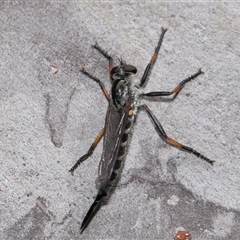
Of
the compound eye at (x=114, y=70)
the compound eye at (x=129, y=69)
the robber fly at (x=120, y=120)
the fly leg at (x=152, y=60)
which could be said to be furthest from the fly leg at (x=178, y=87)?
the compound eye at (x=114, y=70)

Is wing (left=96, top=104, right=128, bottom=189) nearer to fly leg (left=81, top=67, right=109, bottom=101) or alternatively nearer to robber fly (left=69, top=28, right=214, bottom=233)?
robber fly (left=69, top=28, right=214, bottom=233)

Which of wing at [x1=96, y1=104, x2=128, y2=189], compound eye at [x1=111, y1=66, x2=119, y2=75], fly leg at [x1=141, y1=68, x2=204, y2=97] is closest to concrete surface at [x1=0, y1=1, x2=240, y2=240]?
fly leg at [x1=141, y1=68, x2=204, y2=97]

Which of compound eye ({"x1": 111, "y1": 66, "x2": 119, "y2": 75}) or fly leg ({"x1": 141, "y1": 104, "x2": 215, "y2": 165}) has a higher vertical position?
compound eye ({"x1": 111, "y1": 66, "x2": 119, "y2": 75})

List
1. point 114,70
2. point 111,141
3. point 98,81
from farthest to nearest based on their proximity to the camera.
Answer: point 98,81
point 114,70
point 111,141

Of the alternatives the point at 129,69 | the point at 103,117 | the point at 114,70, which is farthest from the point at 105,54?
the point at 103,117

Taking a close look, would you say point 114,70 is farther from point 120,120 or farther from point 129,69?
point 120,120

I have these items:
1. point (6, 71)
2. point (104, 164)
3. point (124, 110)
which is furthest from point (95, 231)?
point (6, 71)

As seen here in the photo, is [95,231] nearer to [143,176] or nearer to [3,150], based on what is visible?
[143,176]
